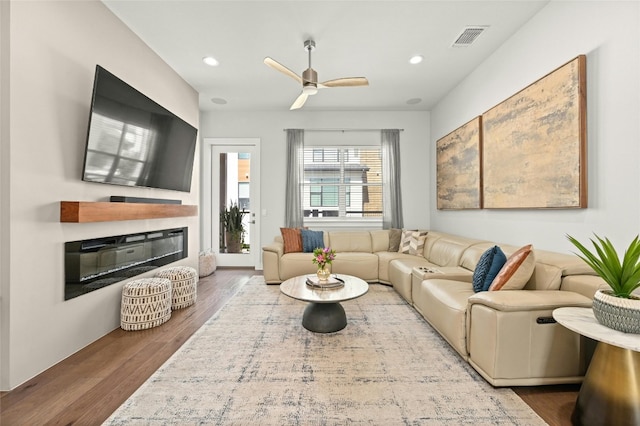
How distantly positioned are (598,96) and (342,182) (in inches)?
148

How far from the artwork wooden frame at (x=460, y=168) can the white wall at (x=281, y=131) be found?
0.56m

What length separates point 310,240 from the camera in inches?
187

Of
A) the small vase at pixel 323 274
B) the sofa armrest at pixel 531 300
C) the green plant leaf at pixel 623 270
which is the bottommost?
the small vase at pixel 323 274

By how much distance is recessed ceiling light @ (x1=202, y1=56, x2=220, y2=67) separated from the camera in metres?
3.52

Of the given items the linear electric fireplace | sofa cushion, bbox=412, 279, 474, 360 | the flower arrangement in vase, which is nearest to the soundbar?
the linear electric fireplace

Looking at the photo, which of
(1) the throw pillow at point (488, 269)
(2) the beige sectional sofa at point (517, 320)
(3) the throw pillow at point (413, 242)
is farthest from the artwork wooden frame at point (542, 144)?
(3) the throw pillow at point (413, 242)

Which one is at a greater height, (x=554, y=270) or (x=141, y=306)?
(x=554, y=270)

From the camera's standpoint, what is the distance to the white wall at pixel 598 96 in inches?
75.2

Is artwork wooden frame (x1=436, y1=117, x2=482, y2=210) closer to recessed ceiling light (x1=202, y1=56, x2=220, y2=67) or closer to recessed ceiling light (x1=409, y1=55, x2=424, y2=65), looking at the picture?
recessed ceiling light (x1=409, y1=55, x2=424, y2=65)

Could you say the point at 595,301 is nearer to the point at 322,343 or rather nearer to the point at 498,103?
the point at 322,343

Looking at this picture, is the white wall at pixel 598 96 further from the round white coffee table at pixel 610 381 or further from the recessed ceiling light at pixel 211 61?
the recessed ceiling light at pixel 211 61

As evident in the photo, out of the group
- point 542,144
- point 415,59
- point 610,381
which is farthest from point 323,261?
point 415,59

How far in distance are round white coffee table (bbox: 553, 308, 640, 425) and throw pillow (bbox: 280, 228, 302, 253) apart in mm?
3569

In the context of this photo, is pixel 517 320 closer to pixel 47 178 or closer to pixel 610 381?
pixel 610 381
